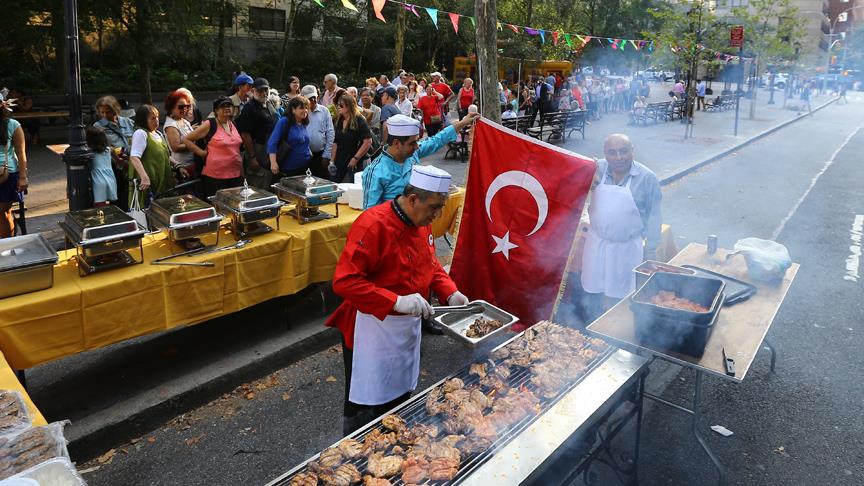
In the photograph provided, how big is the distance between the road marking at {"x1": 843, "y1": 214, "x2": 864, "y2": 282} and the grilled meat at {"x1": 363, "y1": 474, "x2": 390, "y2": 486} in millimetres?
7555

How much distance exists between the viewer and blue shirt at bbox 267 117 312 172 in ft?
23.9

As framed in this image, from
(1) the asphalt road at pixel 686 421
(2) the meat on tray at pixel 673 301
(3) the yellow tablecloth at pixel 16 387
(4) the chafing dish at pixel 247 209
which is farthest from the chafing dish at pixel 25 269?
(2) the meat on tray at pixel 673 301

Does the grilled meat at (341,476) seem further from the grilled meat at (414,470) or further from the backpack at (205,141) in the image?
the backpack at (205,141)

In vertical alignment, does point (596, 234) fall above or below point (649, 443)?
above

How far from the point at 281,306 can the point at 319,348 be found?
2.78 feet

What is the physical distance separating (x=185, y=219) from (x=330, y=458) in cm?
285

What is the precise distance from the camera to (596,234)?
15.1ft

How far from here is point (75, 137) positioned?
6168 millimetres

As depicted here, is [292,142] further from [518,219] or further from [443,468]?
[443,468]

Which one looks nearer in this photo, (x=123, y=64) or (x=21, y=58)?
(x=21, y=58)

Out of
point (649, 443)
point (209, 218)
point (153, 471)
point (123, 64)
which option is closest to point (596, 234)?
point (649, 443)

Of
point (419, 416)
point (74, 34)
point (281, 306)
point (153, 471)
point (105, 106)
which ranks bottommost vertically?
point (153, 471)

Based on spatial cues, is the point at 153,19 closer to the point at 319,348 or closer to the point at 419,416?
the point at 319,348

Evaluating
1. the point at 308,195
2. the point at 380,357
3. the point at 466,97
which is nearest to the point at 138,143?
the point at 308,195
